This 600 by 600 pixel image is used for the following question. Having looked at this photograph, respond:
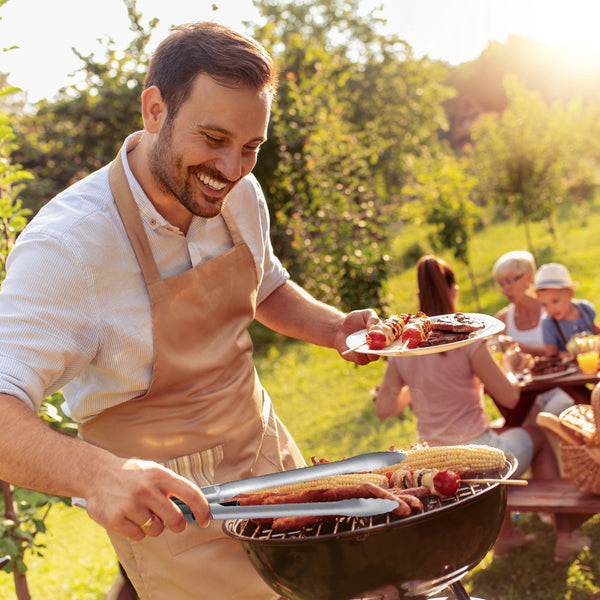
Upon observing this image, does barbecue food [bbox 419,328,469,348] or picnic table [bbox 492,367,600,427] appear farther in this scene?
picnic table [bbox 492,367,600,427]

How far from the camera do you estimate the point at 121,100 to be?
9.42m

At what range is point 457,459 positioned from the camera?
6.22 feet

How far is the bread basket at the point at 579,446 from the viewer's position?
11.6ft

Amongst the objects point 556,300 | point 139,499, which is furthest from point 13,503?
point 556,300

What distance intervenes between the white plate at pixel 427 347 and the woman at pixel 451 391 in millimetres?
1706

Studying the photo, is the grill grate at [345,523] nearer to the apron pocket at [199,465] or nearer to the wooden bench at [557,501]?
the apron pocket at [199,465]

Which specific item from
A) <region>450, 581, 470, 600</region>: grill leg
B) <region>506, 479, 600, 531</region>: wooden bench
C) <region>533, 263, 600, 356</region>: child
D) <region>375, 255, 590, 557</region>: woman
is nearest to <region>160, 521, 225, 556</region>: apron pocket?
<region>450, 581, 470, 600</region>: grill leg

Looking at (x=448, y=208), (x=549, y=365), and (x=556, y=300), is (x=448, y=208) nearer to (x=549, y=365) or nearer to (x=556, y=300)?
(x=556, y=300)

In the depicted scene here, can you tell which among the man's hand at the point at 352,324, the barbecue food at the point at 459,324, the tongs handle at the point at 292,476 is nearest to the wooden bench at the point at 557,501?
the barbecue food at the point at 459,324

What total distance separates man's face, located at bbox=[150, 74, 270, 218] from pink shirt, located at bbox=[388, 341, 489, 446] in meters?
2.40

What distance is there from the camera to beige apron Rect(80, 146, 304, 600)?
2.01 m

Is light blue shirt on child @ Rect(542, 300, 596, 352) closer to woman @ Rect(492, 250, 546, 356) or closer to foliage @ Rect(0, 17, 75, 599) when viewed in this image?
woman @ Rect(492, 250, 546, 356)

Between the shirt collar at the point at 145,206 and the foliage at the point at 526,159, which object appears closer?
the shirt collar at the point at 145,206

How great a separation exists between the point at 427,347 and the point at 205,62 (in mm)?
1018
